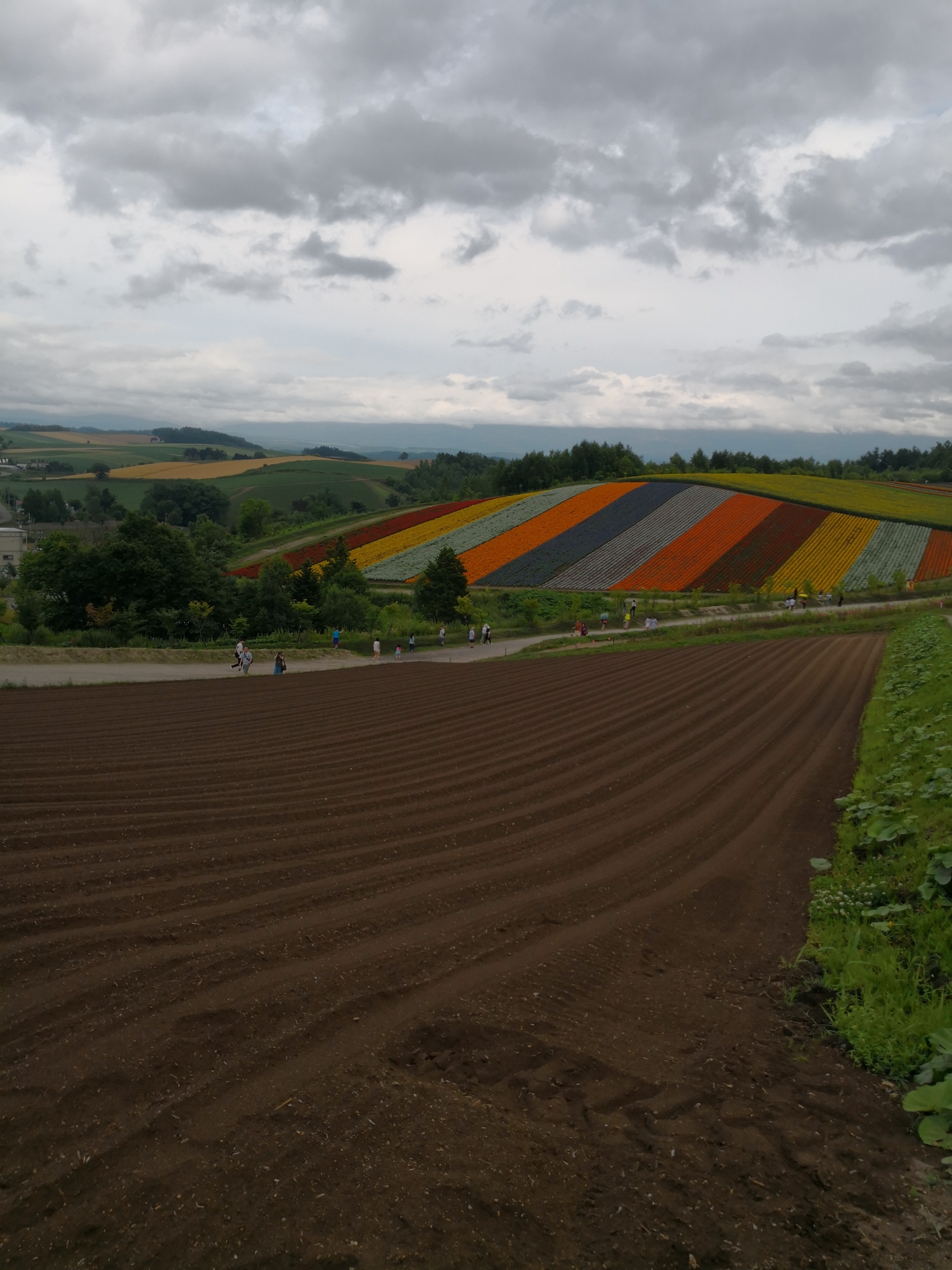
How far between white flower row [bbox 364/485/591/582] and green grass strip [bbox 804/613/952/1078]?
162ft

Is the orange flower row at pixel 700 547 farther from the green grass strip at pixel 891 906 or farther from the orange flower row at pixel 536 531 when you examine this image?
the green grass strip at pixel 891 906

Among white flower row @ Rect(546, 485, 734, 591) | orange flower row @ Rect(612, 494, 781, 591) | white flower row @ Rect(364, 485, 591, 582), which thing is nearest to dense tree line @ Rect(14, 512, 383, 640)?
white flower row @ Rect(364, 485, 591, 582)

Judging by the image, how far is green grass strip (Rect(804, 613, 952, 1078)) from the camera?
5.42m

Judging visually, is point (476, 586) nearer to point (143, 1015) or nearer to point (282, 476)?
point (143, 1015)

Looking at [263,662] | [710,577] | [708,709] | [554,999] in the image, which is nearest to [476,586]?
[710,577]

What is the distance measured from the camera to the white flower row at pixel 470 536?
61125mm

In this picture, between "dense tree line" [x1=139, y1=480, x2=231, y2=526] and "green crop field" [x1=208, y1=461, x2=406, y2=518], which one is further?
"green crop field" [x1=208, y1=461, x2=406, y2=518]

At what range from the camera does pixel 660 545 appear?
202 feet

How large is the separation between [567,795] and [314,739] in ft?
19.1

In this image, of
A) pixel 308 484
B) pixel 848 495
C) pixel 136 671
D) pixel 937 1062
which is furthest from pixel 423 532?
pixel 308 484

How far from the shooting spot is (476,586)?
5516 cm

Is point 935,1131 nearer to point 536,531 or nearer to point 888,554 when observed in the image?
point 888,554

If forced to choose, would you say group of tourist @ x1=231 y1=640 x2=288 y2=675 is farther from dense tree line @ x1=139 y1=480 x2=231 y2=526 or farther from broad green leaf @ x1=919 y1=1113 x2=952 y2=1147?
dense tree line @ x1=139 y1=480 x2=231 y2=526

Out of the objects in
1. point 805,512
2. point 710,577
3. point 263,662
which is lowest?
point 263,662
